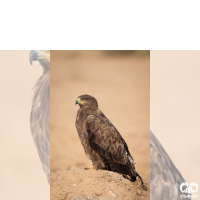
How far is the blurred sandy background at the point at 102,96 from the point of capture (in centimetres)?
374

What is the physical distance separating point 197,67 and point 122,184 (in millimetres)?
2054

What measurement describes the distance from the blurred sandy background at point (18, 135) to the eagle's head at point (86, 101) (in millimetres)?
721

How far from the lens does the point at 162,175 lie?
12.6ft

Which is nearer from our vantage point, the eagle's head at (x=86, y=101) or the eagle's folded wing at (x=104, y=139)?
the eagle's folded wing at (x=104, y=139)

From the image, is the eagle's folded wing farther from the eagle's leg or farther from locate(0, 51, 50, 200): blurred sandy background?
locate(0, 51, 50, 200): blurred sandy background

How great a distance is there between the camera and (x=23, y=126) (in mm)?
3787

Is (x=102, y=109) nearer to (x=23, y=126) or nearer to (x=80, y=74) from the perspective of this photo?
(x=80, y=74)

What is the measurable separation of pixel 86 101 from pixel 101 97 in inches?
9.0

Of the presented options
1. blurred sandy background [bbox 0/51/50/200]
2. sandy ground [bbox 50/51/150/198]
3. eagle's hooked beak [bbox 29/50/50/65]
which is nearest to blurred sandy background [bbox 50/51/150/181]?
sandy ground [bbox 50/51/150/198]

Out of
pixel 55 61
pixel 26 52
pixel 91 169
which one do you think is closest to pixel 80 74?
pixel 55 61

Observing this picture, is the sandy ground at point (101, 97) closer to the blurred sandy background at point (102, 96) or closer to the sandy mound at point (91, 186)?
the blurred sandy background at point (102, 96)

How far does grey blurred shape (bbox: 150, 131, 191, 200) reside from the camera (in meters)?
3.78

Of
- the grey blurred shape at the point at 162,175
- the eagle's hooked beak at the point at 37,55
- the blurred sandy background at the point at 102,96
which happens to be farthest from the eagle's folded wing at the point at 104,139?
the eagle's hooked beak at the point at 37,55

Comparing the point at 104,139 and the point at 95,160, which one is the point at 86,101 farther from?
the point at 95,160
